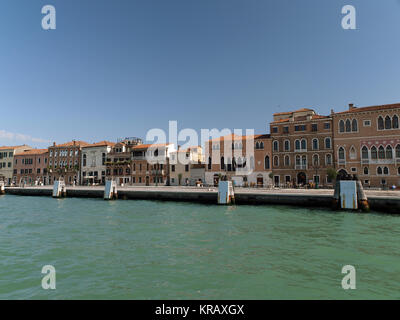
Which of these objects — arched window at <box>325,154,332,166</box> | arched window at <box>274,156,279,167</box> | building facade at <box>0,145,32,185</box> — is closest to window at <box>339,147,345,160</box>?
arched window at <box>325,154,332,166</box>

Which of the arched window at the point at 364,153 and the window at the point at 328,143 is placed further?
the window at the point at 328,143

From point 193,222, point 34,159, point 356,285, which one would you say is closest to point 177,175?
point 193,222

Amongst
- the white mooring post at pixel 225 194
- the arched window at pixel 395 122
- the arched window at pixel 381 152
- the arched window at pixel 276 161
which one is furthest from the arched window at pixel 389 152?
the white mooring post at pixel 225 194

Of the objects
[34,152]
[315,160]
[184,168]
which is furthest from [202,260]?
[34,152]

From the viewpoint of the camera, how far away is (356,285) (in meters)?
7.45

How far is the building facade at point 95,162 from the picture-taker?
199 feet

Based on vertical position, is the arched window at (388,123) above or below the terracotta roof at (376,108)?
below

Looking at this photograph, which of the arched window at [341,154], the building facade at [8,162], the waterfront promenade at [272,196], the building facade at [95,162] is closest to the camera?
the waterfront promenade at [272,196]

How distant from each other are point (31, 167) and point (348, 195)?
2852 inches

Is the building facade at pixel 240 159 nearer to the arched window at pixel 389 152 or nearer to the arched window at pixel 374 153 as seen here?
the arched window at pixel 374 153

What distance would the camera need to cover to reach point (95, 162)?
61.7 m

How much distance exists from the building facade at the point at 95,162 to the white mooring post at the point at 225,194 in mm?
39888

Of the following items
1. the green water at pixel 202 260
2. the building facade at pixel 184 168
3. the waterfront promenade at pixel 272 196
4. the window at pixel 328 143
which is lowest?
the green water at pixel 202 260
